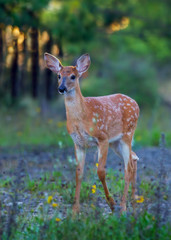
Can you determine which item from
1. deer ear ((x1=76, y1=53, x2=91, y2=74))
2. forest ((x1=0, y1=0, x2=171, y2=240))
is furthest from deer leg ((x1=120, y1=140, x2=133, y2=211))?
deer ear ((x1=76, y1=53, x2=91, y2=74))

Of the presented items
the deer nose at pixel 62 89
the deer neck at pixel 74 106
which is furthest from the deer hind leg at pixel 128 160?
the deer nose at pixel 62 89

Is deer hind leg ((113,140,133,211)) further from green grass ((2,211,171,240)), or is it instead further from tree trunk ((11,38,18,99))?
tree trunk ((11,38,18,99))

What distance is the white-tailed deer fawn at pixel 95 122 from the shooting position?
560 cm

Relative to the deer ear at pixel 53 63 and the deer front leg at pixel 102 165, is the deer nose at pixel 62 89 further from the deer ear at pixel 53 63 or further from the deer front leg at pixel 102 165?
the deer front leg at pixel 102 165

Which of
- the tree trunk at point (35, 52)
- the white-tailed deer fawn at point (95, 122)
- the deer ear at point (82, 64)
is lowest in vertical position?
the white-tailed deer fawn at point (95, 122)

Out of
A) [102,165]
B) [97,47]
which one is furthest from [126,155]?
[97,47]

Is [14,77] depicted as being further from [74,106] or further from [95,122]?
[95,122]

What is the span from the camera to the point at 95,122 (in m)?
5.55

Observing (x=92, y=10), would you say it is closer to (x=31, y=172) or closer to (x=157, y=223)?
(x=31, y=172)

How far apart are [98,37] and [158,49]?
333 cm

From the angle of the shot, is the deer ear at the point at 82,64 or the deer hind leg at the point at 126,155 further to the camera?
the deer hind leg at the point at 126,155

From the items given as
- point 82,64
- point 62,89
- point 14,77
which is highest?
point 14,77

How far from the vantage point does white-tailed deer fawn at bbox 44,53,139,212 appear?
5.60 meters

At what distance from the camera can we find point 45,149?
36.6 ft
